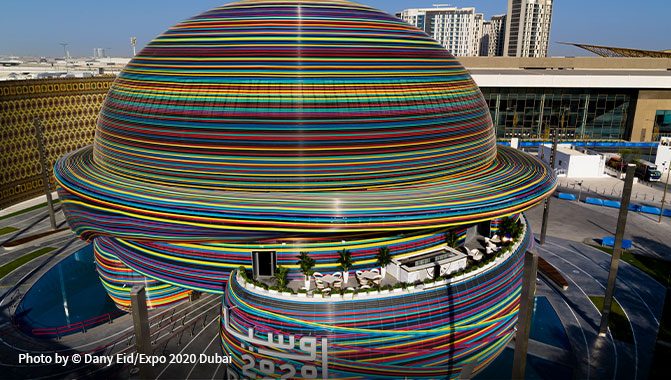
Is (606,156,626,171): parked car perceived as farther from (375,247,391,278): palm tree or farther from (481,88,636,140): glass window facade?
(375,247,391,278): palm tree

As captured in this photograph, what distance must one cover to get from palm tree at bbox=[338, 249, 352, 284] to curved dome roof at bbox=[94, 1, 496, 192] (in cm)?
393

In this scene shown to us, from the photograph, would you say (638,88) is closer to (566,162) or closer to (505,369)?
(566,162)

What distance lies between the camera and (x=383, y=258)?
28.4 m

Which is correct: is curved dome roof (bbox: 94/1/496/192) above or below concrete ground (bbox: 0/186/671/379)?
above

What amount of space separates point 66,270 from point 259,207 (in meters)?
28.7

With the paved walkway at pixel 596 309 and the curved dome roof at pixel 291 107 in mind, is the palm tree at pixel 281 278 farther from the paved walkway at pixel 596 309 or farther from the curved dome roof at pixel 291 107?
the paved walkway at pixel 596 309

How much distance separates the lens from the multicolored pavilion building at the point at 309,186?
25.8m

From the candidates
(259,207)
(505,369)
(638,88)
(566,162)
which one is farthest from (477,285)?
(638,88)

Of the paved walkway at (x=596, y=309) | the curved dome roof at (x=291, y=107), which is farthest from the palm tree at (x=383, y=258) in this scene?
the paved walkway at (x=596, y=309)

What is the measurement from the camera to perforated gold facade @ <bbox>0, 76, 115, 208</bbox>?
60.1 metres

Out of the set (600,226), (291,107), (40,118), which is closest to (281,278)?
(291,107)

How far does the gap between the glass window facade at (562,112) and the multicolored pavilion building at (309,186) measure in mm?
77140

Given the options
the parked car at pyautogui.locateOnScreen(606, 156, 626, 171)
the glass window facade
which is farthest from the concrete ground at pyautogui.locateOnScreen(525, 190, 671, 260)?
the glass window facade

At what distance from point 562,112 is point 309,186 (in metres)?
95.6
